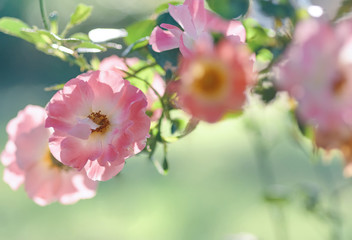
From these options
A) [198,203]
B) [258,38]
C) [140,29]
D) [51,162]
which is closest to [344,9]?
[258,38]

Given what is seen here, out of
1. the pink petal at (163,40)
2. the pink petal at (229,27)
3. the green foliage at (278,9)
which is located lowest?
the green foliage at (278,9)

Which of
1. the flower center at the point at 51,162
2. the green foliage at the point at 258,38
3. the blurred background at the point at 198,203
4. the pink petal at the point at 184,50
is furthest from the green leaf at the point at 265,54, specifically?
the blurred background at the point at 198,203

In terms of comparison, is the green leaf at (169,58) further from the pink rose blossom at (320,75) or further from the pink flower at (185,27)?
the pink rose blossom at (320,75)

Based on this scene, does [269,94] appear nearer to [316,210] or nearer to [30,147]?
[30,147]

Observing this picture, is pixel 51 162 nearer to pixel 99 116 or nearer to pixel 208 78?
pixel 99 116

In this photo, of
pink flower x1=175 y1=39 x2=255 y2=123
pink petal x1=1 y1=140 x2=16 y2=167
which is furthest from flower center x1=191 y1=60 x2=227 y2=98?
pink petal x1=1 y1=140 x2=16 y2=167

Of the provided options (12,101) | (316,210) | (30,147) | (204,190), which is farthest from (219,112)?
(12,101)

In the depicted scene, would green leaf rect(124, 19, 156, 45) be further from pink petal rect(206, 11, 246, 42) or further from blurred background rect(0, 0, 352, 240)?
blurred background rect(0, 0, 352, 240)
